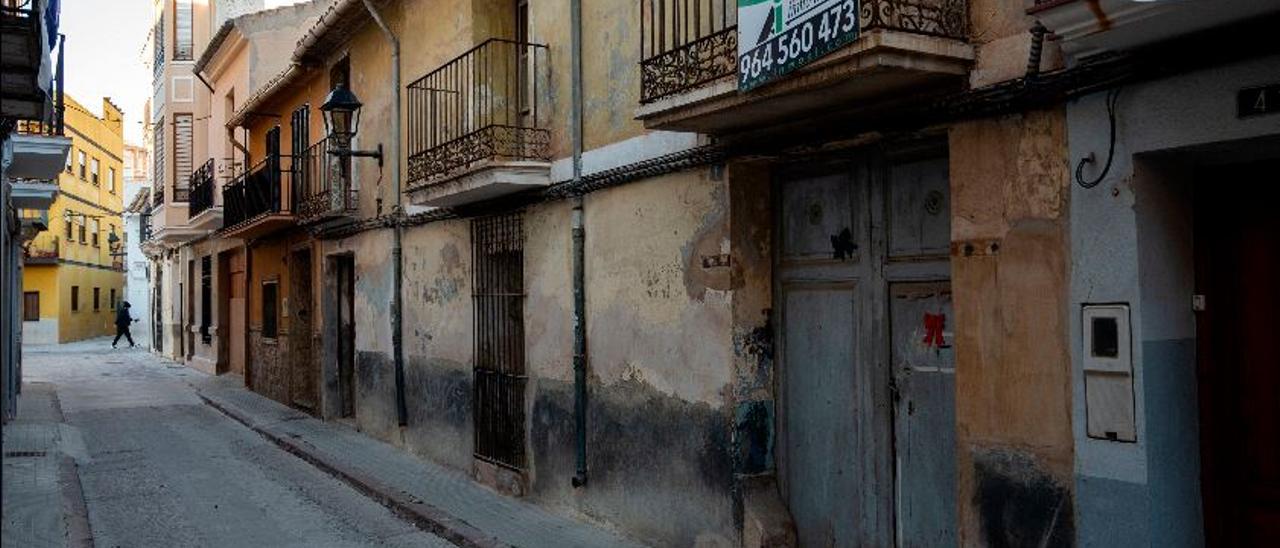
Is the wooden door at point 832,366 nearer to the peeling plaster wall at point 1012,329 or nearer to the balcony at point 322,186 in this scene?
→ the peeling plaster wall at point 1012,329

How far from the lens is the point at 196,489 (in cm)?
1041

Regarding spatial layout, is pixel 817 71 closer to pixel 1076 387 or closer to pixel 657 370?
pixel 1076 387

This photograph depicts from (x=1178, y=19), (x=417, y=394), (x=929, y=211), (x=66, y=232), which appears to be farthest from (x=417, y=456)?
(x=66, y=232)

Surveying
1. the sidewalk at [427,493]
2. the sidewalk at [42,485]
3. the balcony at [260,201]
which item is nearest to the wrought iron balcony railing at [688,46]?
the sidewalk at [427,493]

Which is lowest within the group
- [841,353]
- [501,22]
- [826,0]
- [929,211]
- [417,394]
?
[417,394]

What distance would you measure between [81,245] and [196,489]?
138ft

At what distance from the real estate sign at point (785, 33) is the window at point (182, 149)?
25.5 m

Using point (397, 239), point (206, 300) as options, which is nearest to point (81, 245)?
point (206, 300)

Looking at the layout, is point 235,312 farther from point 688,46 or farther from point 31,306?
point 31,306

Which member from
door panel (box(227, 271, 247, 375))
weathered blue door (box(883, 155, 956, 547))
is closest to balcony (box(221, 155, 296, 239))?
door panel (box(227, 271, 247, 375))

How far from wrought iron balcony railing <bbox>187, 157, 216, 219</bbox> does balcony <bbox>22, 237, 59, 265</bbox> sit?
21925 millimetres

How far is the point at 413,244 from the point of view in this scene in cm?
1216

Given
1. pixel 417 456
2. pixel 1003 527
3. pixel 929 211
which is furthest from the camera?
pixel 417 456

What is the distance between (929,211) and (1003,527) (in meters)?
1.83
